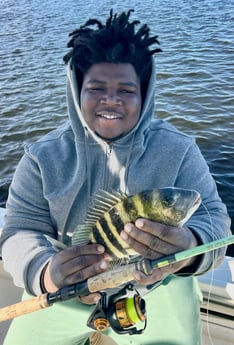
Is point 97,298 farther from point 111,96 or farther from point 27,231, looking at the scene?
point 111,96

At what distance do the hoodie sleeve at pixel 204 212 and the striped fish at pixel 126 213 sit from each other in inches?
11.3

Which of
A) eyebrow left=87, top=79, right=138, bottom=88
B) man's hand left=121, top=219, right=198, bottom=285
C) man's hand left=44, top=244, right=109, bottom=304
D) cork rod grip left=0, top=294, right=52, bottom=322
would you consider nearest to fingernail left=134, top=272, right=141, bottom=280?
man's hand left=121, top=219, right=198, bottom=285

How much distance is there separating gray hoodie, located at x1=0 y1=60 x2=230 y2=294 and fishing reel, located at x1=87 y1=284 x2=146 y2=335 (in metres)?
0.49

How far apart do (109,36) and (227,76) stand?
7318mm

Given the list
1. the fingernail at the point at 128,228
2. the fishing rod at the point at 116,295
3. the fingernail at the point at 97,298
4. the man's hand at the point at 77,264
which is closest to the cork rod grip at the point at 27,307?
the fishing rod at the point at 116,295

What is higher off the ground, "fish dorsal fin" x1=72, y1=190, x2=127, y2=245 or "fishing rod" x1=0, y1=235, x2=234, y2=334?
"fish dorsal fin" x1=72, y1=190, x2=127, y2=245

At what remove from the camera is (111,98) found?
2.27 metres

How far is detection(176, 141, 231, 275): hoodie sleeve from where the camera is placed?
2.08 m

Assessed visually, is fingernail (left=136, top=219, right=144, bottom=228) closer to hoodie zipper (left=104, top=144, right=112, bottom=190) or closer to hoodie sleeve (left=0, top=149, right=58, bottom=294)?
hoodie sleeve (left=0, top=149, right=58, bottom=294)

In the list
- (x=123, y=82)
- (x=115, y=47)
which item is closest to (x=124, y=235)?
(x=123, y=82)

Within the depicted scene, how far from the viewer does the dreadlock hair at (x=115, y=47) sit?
91.0 inches

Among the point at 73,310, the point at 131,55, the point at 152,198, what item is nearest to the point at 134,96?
the point at 131,55

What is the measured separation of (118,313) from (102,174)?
0.80 m

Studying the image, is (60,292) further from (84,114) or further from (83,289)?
(84,114)
